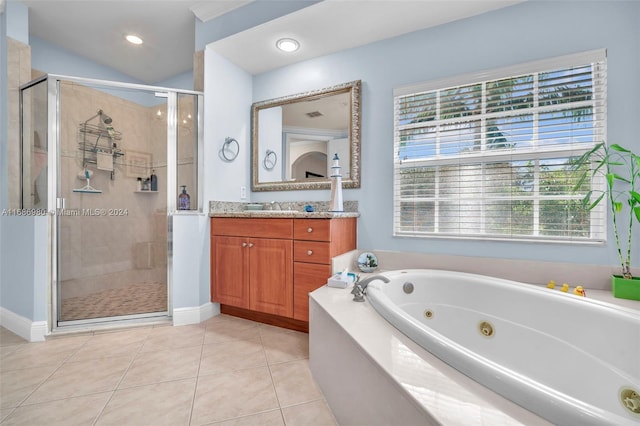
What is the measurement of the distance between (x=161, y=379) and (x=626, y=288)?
251cm

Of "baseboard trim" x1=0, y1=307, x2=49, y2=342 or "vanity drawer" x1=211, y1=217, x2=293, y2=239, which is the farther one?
"vanity drawer" x1=211, y1=217, x2=293, y2=239

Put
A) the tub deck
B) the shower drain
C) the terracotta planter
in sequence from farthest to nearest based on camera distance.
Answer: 1. the terracotta planter
2. the shower drain
3. the tub deck

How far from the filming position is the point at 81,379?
1.44 m

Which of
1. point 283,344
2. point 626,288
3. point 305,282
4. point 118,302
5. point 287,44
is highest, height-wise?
point 287,44

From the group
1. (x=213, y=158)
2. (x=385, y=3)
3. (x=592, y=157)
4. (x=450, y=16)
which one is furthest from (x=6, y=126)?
(x=592, y=157)

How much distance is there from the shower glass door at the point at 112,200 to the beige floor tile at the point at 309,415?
1527 mm

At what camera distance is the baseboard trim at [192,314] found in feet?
7.06

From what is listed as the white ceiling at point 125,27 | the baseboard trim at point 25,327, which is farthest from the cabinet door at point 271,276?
the white ceiling at point 125,27

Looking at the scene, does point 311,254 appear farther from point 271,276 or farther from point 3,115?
point 3,115

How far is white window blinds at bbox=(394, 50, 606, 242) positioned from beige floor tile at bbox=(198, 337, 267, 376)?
1353 mm

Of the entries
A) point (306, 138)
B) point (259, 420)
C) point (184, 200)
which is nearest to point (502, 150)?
point (306, 138)

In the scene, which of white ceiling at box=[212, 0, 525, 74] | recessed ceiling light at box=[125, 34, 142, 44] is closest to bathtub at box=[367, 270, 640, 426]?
white ceiling at box=[212, 0, 525, 74]

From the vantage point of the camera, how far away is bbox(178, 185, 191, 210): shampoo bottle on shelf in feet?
7.55

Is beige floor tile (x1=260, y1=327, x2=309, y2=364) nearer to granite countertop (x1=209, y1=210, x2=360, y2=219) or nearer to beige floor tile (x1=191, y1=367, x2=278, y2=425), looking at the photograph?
beige floor tile (x1=191, y1=367, x2=278, y2=425)
